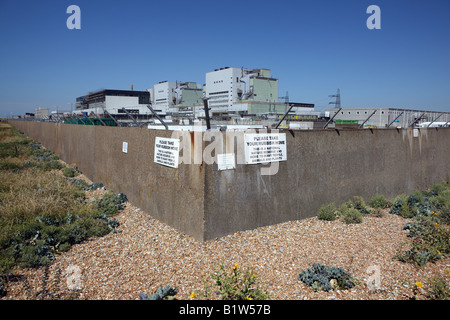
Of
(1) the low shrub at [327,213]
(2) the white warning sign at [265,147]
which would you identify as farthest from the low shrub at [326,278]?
(1) the low shrub at [327,213]

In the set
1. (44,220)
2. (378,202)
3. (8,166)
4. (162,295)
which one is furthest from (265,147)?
(8,166)

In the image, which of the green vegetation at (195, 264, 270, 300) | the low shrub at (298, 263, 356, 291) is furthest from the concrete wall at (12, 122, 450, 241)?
the low shrub at (298, 263, 356, 291)

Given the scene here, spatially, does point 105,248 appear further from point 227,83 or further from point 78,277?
point 227,83

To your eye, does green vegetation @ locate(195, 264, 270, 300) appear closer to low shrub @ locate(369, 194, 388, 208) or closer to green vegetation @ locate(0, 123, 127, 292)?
green vegetation @ locate(0, 123, 127, 292)

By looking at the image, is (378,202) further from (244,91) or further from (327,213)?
(244,91)

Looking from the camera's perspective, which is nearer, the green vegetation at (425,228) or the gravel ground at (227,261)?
the gravel ground at (227,261)

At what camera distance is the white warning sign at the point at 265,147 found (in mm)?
7066

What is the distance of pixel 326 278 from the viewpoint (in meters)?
4.69

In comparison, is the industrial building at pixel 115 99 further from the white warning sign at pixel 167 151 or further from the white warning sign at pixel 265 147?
the white warning sign at pixel 265 147

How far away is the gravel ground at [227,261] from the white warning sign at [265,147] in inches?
63.5

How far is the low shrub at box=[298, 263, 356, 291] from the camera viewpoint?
4.62 m

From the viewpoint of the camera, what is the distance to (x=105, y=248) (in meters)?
6.29
